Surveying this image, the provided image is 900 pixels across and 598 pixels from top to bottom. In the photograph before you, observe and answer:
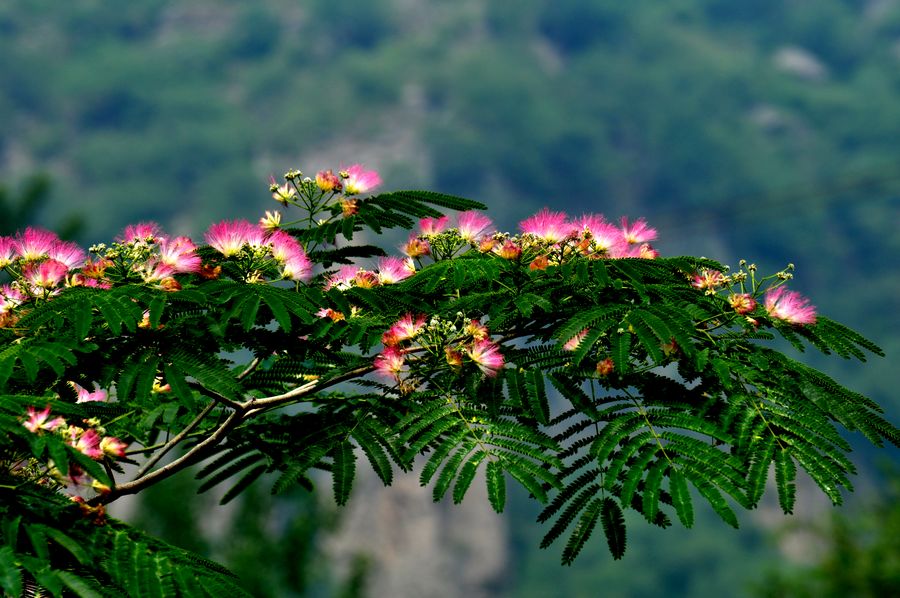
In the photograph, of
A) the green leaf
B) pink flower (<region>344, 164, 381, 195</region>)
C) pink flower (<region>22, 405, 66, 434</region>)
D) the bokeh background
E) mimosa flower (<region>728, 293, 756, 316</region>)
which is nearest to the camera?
pink flower (<region>22, 405, 66, 434</region>)

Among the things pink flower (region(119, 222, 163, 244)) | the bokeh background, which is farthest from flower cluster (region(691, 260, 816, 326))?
the bokeh background

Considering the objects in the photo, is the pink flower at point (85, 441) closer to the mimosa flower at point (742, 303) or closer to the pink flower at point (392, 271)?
the pink flower at point (392, 271)

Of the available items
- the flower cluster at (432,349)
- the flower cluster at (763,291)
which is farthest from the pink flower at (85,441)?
the flower cluster at (763,291)

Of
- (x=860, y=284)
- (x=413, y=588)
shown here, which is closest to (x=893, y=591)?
(x=413, y=588)

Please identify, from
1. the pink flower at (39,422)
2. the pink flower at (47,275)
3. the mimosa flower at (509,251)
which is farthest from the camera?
the mimosa flower at (509,251)

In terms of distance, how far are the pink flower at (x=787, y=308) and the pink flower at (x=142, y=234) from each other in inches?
76.1

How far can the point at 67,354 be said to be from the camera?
310cm

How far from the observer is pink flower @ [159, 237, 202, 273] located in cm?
352

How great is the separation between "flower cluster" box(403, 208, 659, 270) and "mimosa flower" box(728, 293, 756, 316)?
1.40 feet

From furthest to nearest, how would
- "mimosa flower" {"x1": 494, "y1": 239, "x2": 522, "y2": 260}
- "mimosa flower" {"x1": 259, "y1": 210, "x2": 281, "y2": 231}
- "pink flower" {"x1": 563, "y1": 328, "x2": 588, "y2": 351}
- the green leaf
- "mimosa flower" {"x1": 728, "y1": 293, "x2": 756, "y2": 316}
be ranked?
1. "mimosa flower" {"x1": 259, "y1": 210, "x2": 281, "y2": 231}
2. "mimosa flower" {"x1": 494, "y1": 239, "x2": 522, "y2": 260}
3. "mimosa flower" {"x1": 728, "y1": 293, "x2": 756, "y2": 316}
4. "pink flower" {"x1": 563, "y1": 328, "x2": 588, "y2": 351}
5. the green leaf

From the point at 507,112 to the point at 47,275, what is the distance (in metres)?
176

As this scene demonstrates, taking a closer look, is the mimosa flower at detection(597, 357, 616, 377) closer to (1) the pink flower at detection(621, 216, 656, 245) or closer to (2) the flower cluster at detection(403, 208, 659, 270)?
(2) the flower cluster at detection(403, 208, 659, 270)

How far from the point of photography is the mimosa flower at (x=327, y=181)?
404 centimetres

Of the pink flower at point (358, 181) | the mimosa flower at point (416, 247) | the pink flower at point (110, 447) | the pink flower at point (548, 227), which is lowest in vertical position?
the pink flower at point (110, 447)
